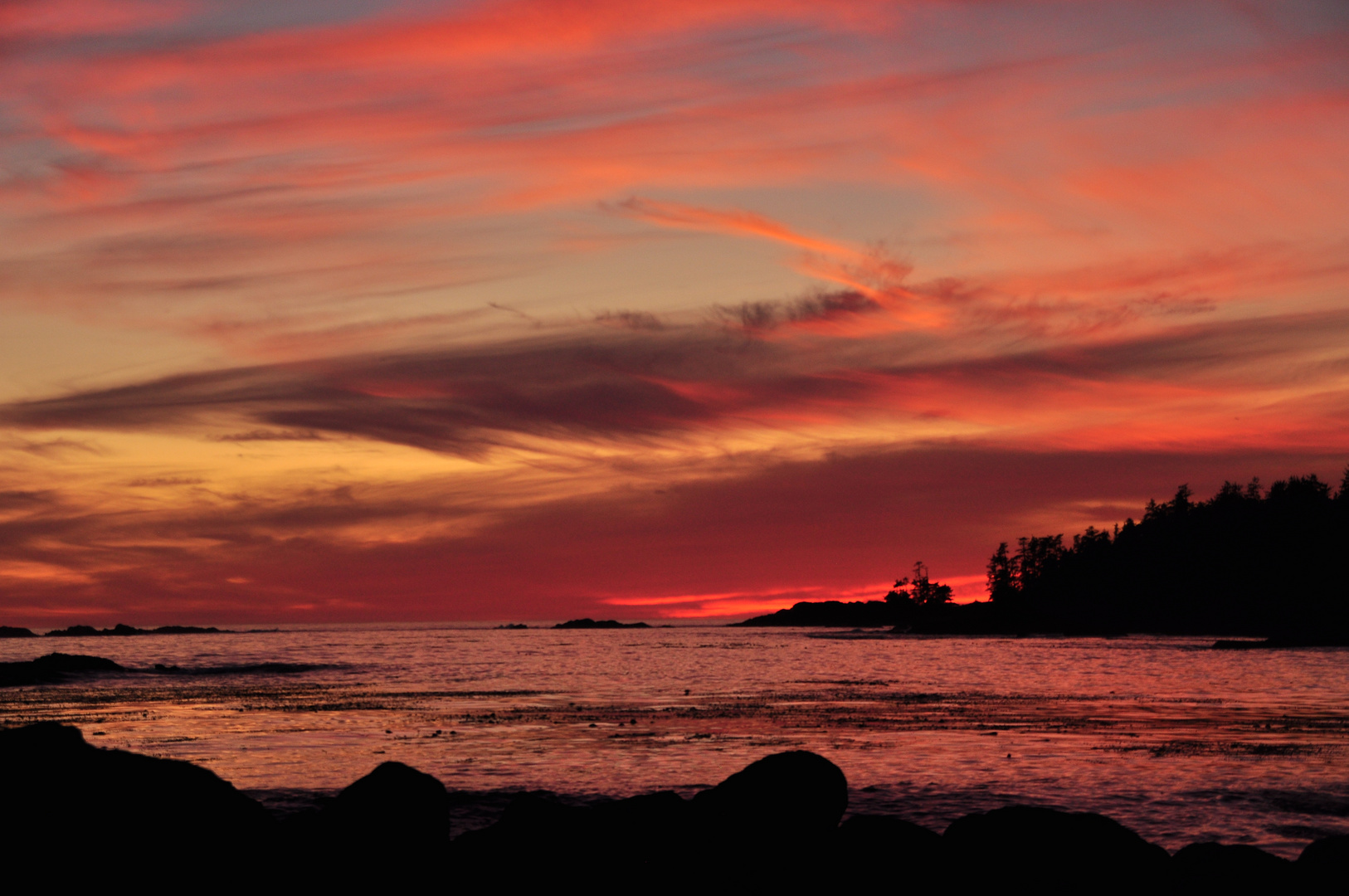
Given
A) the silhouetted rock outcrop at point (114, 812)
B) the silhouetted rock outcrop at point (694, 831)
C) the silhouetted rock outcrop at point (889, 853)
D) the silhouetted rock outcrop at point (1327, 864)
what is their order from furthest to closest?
the silhouetted rock outcrop at point (694, 831) < the silhouetted rock outcrop at point (889, 853) < the silhouetted rock outcrop at point (114, 812) < the silhouetted rock outcrop at point (1327, 864)

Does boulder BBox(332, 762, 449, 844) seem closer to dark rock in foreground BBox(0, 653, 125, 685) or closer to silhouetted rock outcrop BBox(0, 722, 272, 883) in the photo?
silhouetted rock outcrop BBox(0, 722, 272, 883)

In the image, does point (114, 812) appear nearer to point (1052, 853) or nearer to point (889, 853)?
point (889, 853)

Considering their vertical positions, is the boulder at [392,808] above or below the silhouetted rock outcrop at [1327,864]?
above

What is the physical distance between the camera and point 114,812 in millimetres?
13719

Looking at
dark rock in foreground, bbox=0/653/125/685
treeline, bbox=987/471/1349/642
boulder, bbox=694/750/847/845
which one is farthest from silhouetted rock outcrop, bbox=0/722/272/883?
treeline, bbox=987/471/1349/642

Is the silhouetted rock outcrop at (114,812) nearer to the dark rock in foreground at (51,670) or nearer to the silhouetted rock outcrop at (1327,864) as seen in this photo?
the silhouetted rock outcrop at (1327,864)

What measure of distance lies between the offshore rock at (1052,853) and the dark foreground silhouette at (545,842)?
0.06 ft

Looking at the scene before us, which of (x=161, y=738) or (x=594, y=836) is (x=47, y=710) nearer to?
(x=161, y=738)

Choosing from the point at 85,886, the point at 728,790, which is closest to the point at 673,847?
the point at 728,790

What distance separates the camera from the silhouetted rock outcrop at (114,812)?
13469mm

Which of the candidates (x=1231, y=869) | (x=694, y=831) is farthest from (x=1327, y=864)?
(x=694, y=831)

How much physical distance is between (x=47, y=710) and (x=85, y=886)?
3775 cm

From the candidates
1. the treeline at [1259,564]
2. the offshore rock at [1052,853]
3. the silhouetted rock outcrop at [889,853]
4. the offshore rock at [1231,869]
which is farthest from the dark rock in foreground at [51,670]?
the treeline at [1259,564]

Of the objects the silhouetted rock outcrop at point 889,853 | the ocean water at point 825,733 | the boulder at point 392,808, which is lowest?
the ocean water at point 825,733
